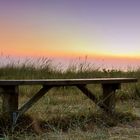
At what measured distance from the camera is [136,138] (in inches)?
198

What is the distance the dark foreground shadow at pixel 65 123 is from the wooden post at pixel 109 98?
0.46ft

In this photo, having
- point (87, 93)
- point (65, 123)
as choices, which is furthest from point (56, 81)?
point (87, 93)

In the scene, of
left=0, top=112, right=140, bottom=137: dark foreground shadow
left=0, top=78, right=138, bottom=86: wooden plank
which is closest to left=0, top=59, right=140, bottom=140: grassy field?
left=0, top=112, right=140, bottom=137: dark foreground shadow

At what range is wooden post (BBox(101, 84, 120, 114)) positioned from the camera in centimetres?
639

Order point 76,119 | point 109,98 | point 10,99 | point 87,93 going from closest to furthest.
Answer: point 10,99
point 76,119
point 87,93
point 109,98

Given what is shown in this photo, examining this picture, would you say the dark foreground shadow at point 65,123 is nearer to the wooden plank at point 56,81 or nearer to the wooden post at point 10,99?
the wooden post at point 10,99

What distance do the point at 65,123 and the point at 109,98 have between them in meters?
1.07

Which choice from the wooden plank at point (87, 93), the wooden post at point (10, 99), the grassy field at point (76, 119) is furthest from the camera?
the wooden plank at point (87, 93)

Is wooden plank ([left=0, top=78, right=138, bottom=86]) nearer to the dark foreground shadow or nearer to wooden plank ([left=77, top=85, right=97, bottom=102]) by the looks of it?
wooden plank ([left=77, top=85, right=97, bottom=102])

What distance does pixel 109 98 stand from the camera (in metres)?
6.53

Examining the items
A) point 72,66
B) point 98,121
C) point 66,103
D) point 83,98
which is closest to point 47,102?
point 66,103

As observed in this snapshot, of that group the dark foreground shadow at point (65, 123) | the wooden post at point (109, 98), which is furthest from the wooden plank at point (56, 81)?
the dark foreground shadow at point (65, 123)

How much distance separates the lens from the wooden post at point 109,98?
639 centimetres

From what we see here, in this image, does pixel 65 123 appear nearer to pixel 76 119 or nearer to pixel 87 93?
pixel 76 119
